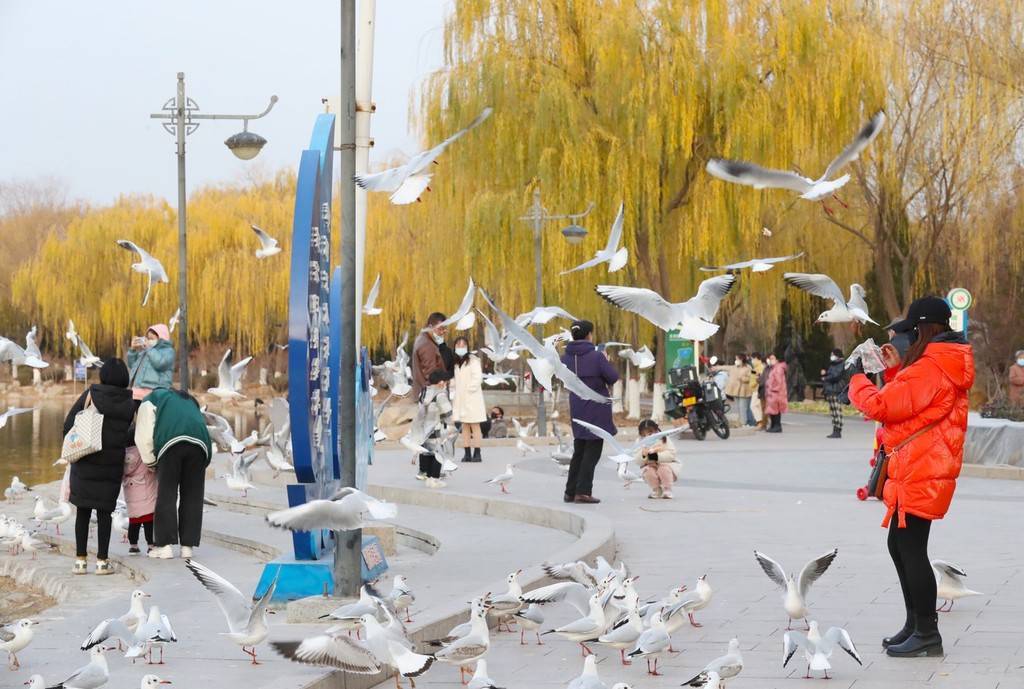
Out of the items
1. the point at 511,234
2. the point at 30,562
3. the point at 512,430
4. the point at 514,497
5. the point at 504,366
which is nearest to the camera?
the point at 30,562

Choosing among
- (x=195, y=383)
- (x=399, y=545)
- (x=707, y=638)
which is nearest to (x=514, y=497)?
(x=399, y=545)

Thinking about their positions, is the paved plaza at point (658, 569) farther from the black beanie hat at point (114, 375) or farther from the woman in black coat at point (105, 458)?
the black beanie hat at point (114, 375)

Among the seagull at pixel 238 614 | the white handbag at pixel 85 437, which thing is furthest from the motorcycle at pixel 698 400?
the seagull at pixel 238 614

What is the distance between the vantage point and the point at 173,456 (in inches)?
436

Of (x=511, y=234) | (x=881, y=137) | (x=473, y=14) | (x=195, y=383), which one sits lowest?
(x=195, y=383)

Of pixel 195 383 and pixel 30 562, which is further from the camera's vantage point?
pixel 195 383

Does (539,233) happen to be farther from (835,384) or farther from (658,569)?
(658,569)

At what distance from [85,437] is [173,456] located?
2.51ft

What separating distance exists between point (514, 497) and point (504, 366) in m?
31.2

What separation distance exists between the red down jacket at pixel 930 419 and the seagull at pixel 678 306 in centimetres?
276

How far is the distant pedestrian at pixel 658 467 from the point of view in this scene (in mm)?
14570

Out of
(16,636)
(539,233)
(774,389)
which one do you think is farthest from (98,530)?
(774,389)

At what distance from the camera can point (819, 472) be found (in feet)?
59.3

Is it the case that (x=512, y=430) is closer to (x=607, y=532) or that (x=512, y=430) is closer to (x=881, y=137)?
(x=881, y=137)
